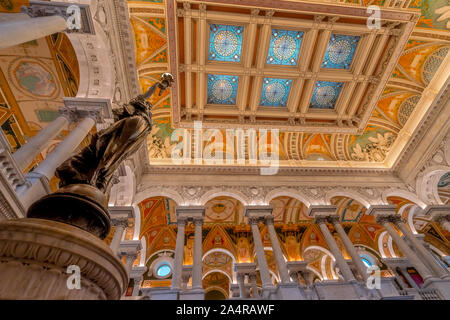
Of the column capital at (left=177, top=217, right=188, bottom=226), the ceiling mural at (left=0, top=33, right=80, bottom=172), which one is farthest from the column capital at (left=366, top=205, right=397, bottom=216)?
the ceiling mural at (left=0, top=33, right=80, bottom=172)

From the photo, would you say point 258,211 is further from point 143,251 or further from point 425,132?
point 425,132

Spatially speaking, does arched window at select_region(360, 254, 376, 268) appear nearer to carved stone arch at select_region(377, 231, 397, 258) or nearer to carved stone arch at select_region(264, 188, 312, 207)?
carved stone arch at select_region(377, 231, 397, 258)

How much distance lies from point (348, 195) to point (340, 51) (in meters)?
6.64

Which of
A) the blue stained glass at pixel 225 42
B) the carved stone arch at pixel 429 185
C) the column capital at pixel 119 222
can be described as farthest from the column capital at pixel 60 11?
the carved stone arch at pixel 429 185

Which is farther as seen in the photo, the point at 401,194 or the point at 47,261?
the point at 401,194

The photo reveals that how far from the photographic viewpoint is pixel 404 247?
9.20m

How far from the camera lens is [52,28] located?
4762 mm

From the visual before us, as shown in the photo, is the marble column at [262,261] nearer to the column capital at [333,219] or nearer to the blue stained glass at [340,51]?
the column capital at [333,219]

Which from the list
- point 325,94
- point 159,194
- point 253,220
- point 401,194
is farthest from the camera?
point 325,94

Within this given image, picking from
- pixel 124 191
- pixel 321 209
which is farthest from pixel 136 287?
pixel 321 209

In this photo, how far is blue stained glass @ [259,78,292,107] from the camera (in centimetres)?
1111

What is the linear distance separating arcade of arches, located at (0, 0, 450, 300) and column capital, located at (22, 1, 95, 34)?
0.09 ft

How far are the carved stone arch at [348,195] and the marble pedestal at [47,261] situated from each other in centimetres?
1095

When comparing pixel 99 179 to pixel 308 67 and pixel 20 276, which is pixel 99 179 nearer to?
pixel 20 276
